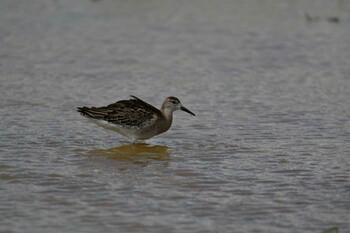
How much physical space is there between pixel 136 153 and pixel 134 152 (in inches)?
2.1

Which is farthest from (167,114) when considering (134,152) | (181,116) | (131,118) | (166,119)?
(181,116)

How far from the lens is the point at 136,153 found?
32.6ft

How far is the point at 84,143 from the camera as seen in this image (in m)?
10.1

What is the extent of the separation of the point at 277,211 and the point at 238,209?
33 centimetres

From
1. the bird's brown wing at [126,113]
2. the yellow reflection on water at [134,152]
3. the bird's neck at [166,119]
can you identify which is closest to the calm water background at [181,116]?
the yellow reflection on water at [134,152]

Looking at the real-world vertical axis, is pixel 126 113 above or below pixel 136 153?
above

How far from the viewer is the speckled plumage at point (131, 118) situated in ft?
33.2

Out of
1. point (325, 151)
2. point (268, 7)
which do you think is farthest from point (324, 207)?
point (268, 7)

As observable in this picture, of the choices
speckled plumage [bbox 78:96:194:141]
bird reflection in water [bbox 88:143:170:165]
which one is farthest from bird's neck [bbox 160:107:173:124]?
bird reflection in water [bbox 88:143:170:165]

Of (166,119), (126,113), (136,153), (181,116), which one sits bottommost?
(136,153)

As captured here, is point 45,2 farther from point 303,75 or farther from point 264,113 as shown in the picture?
point 264,113

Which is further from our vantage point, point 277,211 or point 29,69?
point 29,69

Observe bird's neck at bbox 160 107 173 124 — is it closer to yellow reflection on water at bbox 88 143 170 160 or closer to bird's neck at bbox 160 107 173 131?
bird's neck at bbox 160 107 173 131

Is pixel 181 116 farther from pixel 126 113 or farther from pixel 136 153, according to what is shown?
pixel 136 153
